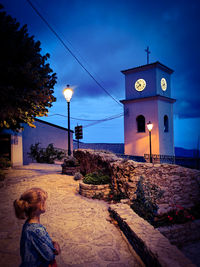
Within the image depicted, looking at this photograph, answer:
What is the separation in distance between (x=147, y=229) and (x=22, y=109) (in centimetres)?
683

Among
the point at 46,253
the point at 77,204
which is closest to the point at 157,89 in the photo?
the point at 77,204

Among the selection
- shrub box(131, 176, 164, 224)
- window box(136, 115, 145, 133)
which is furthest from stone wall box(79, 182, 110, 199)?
window box(136, 115, 145, 133)

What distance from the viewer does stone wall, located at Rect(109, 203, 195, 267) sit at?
243cm

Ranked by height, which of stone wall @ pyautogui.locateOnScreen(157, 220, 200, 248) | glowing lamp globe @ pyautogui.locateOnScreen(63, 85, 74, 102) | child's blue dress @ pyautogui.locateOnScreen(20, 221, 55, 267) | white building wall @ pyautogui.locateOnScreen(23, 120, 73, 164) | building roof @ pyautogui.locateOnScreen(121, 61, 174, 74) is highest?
building roof @ pyautogui.locateOnScreen(121, 61, 174, 74)

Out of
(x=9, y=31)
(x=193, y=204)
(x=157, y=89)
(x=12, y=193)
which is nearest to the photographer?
(x=193, y=204)

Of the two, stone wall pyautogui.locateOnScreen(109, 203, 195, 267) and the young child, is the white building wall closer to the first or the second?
stone wall pyautogui.locateOnScreen(109, 203, 195, 267)

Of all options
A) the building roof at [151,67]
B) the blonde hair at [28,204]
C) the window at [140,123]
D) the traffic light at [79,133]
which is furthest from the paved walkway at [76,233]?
the building roof at [151,67]

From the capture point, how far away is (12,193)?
6.56m

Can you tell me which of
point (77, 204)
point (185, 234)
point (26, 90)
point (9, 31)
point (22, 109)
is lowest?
point (185, 234)

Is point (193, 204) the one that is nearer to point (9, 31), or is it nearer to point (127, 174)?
point (127, 174)

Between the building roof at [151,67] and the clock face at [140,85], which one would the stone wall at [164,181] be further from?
the building roof at [151,67]

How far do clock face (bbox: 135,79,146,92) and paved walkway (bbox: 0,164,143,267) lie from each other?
14589 millimetres

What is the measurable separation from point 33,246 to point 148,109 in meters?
17.2

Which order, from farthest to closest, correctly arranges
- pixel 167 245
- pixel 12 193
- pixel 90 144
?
pixel 90 144 < pixel 12 193 < pixel 167 245
